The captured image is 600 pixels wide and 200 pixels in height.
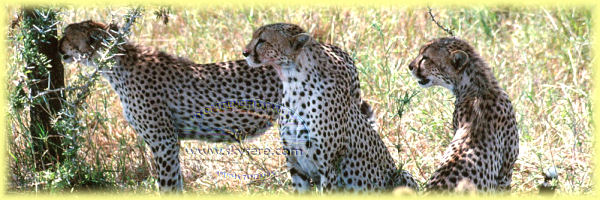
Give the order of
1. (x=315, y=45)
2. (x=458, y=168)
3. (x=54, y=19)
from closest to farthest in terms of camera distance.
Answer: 1. (x=458, y=168)
2. (x=315, y=45)
3. (x=54, y=19)

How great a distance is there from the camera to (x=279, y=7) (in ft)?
22.3

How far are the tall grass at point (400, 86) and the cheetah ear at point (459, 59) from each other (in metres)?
0.32

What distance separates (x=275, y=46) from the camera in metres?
4.05

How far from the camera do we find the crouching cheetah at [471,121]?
12.9 feet

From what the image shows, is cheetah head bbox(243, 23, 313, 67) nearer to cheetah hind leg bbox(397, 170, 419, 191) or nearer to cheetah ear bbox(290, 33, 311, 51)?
cheetah ear bbox(290, 33, 311, 51)

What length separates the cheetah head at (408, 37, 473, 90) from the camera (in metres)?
4.31

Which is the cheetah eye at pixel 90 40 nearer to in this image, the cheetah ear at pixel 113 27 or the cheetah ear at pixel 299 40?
the cheetah ear at pixel 113 27

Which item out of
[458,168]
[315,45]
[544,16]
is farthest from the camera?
[544,16]

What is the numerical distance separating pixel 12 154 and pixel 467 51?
2.63 m

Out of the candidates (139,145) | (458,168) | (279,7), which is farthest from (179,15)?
(458,168)

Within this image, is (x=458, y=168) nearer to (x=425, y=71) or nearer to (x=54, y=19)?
(x=425, y=71)

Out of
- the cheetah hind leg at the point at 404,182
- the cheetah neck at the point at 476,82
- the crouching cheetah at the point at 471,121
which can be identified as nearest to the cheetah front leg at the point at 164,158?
the cheetah hind leg at the point at 404,182

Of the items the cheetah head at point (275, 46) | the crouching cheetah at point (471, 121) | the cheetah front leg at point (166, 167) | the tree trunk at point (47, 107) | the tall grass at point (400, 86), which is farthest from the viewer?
the tall grass at point (400, 86)

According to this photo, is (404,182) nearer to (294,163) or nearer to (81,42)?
(294,163)
